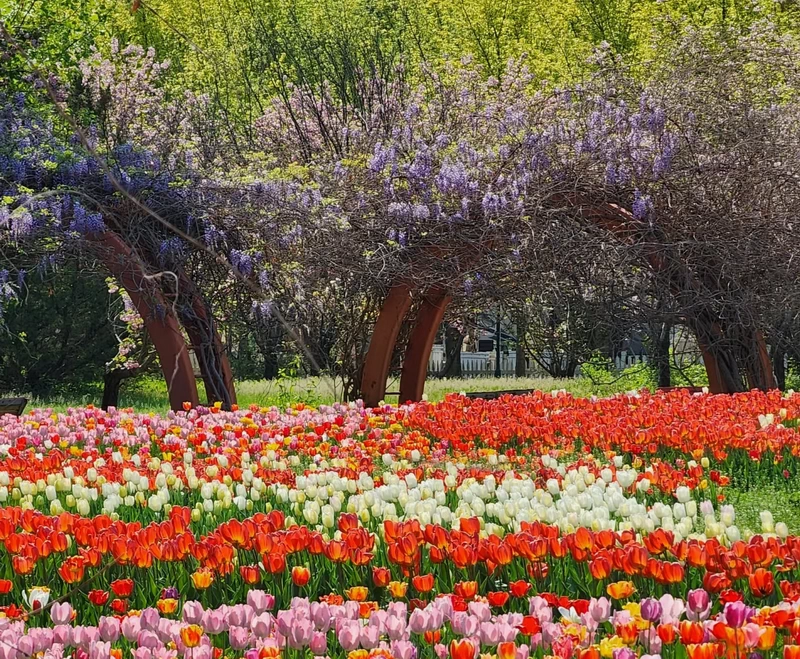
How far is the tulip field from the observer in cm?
290

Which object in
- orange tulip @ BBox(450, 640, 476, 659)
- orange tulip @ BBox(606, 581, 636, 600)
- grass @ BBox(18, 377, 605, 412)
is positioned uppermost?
grass @ BBox(18, 377, 605, 412)

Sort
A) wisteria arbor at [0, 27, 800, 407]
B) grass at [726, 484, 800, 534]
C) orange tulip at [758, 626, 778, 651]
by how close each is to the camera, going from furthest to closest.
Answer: wisteria arbor at [0, 27, 800, 407], grass at [726, 484, 800, 534], orange tulip at [758, 626, 778, 651]

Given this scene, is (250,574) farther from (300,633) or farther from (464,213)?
(464,213)

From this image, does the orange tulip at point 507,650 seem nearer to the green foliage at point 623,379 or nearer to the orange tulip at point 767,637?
the orange tulip at point 767,637

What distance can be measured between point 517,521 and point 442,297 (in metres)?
6.84

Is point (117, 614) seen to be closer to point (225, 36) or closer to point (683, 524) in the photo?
point (683, 524)

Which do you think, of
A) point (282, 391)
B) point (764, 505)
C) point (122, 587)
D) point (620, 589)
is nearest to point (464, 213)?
point (764, 505)

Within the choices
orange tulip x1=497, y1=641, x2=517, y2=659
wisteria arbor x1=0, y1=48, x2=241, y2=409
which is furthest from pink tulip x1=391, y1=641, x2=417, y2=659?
wisteria arbor x1=0, y1=48, x2=241, y2=409

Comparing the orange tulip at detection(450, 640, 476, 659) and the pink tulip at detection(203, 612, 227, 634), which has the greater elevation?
the orange tulip at detection(450, 640, 476, 659)

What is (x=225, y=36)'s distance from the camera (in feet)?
73.2

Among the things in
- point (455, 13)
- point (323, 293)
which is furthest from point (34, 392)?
point (455, 13)

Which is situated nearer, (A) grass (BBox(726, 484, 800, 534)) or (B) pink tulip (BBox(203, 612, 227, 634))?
(B) pink tulip (BBox(203, 612, 227, 634))

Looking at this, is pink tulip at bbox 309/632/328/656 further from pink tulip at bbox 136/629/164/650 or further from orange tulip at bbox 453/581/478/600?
orange tulip at bbox 453/581/478/600

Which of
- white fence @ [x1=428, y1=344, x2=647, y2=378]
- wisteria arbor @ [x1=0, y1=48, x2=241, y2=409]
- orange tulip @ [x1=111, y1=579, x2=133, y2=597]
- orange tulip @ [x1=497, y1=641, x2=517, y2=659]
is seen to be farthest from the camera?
white fence @ [x1=428, y1=344, x2=647, y2=378]
